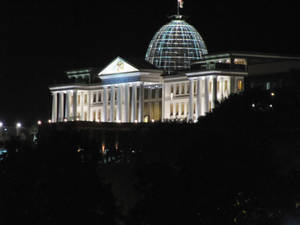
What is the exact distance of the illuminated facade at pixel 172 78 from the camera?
583ft

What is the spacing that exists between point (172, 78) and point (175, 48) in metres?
8.40

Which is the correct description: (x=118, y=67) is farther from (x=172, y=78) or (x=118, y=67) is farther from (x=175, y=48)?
(x=172, y=78)

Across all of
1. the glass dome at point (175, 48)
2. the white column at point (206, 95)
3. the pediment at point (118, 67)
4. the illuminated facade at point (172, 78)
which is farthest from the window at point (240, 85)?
the pediment at point (118, 67)

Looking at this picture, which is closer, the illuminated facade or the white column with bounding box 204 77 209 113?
the white column with bounding box 204 77 209 113

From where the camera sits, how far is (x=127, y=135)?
6604 inches

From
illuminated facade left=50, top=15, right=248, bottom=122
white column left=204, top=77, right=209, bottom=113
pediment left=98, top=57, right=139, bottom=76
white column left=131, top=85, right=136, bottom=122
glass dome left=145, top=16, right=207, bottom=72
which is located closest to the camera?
white column left=204, top=77, right=209, bottom=113

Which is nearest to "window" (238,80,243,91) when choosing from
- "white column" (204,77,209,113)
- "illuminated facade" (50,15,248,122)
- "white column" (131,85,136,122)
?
"illuminated facade" (50,15,248,122)

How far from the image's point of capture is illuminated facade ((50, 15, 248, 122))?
17762cm

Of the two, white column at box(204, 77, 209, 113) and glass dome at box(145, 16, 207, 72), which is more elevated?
glass dome at box(145, 16, 207, 72)

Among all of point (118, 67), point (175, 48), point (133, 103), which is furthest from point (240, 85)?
point (118, 67)

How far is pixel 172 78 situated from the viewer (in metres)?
188

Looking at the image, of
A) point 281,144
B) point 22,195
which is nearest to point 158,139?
point 281,144

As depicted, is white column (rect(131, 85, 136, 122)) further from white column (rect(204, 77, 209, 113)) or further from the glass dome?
white column (rect(204, 77, 209, 113))

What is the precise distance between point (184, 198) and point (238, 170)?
4.17m
